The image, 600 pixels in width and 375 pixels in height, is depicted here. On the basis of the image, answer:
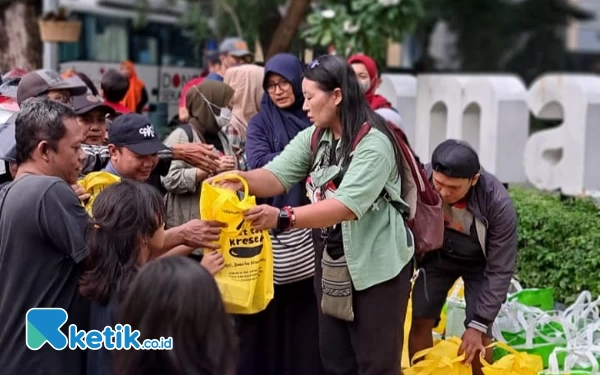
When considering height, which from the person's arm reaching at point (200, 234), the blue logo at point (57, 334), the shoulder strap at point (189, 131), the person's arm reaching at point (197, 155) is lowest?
the blue logo at point (57, 334)

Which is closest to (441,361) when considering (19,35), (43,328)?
(43,328)

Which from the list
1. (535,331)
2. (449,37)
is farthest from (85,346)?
(449,37)

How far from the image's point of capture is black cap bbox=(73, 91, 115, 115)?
502 cm

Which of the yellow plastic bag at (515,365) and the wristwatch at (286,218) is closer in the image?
the wristwatch at (286,218)

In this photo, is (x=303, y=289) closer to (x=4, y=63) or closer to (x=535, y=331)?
(x=535, y=331)

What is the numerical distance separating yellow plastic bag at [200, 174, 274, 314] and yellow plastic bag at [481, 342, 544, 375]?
4.03 ft

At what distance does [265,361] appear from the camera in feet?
18.4

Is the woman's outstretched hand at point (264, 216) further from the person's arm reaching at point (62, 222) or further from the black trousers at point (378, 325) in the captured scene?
the person's arm reaching at point (62, 222)

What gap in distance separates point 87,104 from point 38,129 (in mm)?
1535

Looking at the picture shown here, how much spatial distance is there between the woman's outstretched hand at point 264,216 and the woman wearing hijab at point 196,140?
78 centimetres

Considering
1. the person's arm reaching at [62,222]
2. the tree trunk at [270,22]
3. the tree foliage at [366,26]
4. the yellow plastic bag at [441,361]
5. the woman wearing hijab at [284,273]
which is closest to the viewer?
the person's arm reaching at [62,222]

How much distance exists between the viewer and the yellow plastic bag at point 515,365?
15.7 ft

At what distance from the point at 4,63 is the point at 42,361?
26.9ft

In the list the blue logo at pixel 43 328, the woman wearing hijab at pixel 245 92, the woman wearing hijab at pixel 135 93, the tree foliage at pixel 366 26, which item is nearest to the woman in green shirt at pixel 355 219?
the blue logo at pixel 43 328
